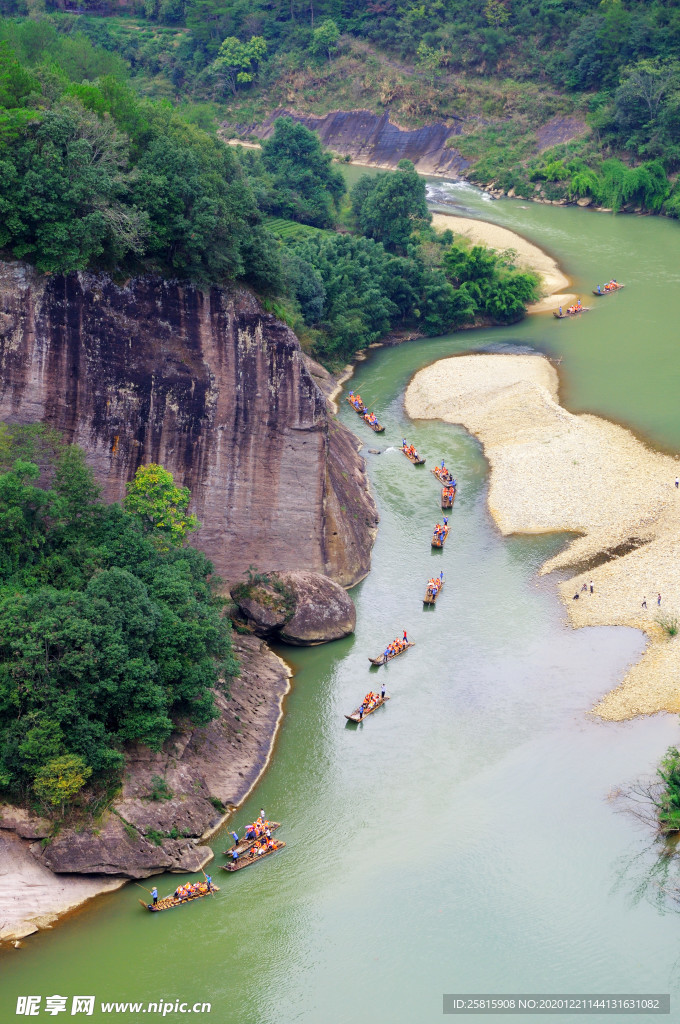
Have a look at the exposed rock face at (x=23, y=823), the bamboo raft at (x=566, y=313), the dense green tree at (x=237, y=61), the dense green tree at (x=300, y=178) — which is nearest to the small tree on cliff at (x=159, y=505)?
the exposed rock face at (x=23, y=823)

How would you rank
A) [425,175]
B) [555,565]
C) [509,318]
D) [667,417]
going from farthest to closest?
[425,175] → [509,318] → [667,417] → [555,565]

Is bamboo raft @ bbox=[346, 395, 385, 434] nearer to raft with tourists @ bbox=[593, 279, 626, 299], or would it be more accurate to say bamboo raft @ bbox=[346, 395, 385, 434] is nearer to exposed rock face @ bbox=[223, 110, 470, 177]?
→ raft with tourists @ bbox=[593, 279, 626, 299]

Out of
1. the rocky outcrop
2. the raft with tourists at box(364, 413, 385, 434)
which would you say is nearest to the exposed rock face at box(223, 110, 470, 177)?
the raft with tourists at box(364, 413, 385, 434)

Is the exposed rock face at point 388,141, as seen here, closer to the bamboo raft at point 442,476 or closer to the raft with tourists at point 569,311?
the raft with tourists at point 569,311

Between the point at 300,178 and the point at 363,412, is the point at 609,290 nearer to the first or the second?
the point at 300,178

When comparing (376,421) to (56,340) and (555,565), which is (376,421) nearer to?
(555,565)

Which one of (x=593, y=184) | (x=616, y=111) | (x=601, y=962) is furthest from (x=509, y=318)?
(x=601, y=962)

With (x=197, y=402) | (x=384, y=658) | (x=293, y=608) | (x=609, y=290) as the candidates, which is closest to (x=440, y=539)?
(x=384, y=658)
